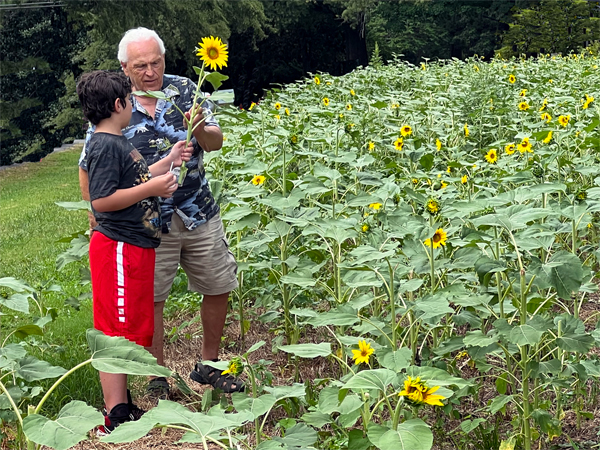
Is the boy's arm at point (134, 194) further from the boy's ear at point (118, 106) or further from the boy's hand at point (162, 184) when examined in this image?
the boy's ear at point (118, 106)

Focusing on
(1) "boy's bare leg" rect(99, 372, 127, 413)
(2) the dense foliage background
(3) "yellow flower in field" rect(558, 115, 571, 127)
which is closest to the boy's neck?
(1) "boy's bare leg" rect(99, 372, 127, 413)

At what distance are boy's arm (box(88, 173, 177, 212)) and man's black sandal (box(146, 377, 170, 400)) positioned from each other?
2.90 ft

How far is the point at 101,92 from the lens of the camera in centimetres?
285

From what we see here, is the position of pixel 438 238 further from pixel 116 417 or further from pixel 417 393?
pixel 116 417

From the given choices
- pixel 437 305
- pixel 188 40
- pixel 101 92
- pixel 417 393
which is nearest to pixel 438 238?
pixel 437 305

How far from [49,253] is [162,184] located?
13.7 feet

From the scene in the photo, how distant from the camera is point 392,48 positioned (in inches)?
1383

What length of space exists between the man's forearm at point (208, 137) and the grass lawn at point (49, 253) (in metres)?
1.04

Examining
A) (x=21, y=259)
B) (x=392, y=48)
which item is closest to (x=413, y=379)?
(x=21, y=259)

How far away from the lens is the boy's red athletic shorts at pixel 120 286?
2912 millimetres

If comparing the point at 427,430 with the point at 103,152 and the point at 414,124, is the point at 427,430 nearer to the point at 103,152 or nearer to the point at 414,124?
the point at 103,152

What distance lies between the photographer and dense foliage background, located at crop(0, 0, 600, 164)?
19281mm

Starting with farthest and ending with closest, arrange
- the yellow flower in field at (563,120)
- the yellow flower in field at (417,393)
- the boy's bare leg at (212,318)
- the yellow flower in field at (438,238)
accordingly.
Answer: the yellow flower in field at (563,120) < the boy's bare leg at (212,318) < the yellow flower in field at (438,238) < the yellow flower in field at (417,393)

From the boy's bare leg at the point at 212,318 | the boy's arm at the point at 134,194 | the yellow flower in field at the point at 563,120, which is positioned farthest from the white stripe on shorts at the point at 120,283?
the yellow flower in field at the point at 563,120
